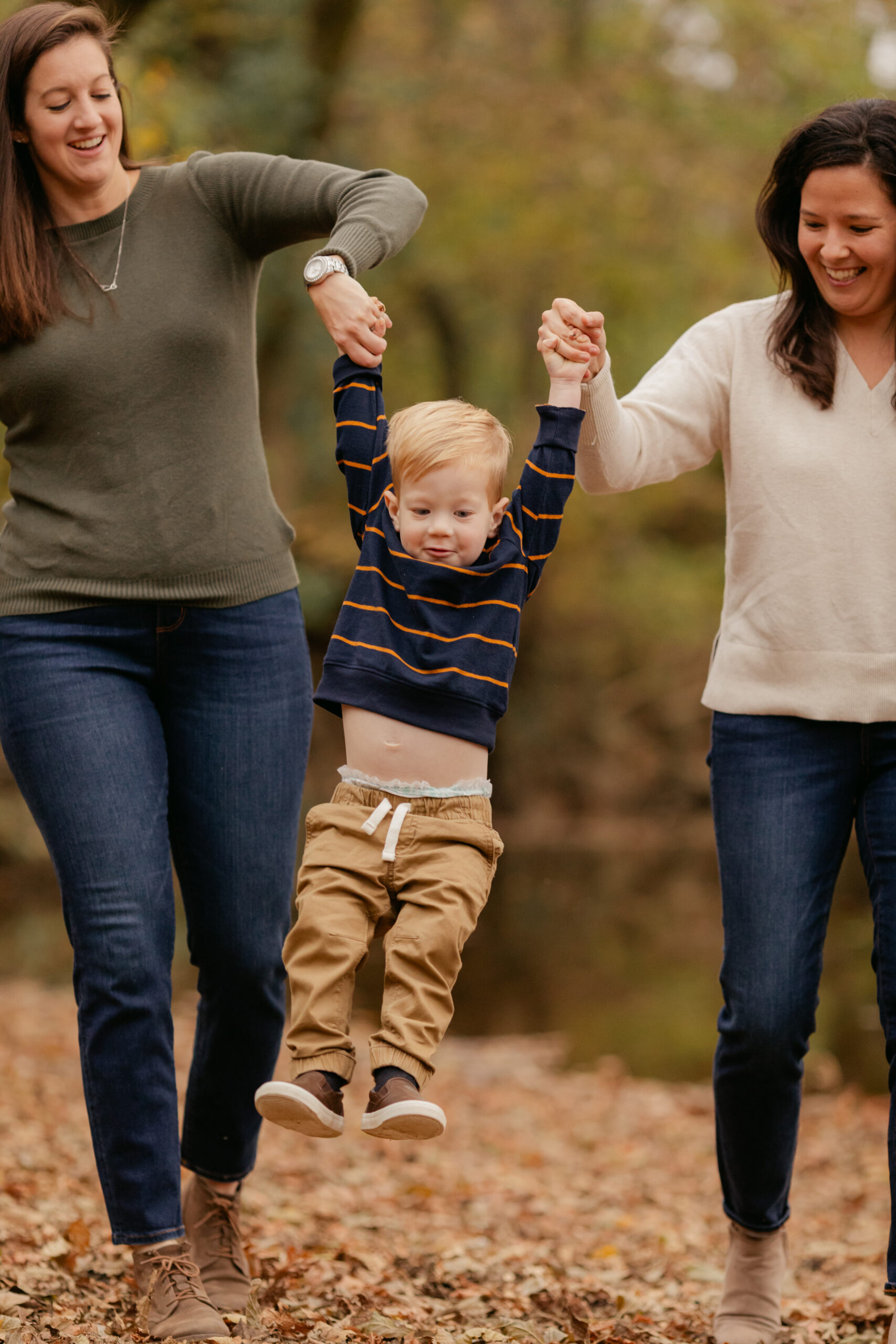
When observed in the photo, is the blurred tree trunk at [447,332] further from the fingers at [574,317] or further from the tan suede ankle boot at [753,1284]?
the tan suede ankle boot at [753,1284]

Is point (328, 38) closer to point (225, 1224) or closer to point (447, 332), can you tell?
point (447, 332)

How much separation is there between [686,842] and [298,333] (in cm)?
840

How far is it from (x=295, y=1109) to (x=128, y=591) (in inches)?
47.1

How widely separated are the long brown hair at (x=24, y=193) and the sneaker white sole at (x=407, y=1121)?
1.80 meters

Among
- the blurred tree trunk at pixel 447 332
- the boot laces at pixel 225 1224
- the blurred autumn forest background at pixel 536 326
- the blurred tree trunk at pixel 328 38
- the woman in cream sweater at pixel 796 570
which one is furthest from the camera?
the blurred tree trunk at pixel 447 332

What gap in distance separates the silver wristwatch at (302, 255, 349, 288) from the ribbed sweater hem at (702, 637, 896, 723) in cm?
121

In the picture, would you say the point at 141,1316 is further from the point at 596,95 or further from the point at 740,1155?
the point at 596,95

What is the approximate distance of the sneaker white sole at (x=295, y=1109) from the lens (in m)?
2.86

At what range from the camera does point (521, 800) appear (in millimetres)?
20594

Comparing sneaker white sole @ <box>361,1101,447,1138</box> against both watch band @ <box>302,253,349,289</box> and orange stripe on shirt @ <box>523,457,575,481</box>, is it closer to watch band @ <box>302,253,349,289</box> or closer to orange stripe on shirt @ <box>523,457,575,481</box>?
orange stripe on shirt @ <box>523,457,575,481</box>

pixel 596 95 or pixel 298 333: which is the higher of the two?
pixel 596 95

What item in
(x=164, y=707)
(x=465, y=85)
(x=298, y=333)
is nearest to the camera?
(x=164, y=707)

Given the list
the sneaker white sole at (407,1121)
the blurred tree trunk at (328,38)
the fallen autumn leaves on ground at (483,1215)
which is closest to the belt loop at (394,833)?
the sneaker white sole at (407,1121)

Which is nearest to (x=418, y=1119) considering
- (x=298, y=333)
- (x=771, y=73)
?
(x=298, y=333)
